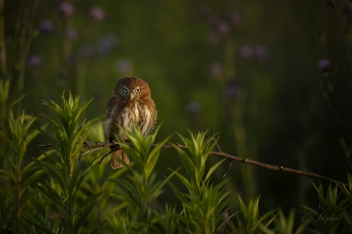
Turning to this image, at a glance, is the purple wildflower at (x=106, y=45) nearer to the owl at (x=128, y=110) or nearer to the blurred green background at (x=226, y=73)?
the blurred green background at (x=226, y=73)

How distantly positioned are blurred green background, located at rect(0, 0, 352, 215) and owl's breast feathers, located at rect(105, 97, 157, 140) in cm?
82

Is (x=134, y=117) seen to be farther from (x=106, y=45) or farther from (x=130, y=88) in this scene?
(x=106, y=45)

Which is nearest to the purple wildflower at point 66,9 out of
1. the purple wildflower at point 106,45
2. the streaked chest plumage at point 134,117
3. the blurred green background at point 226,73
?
the blurred green background at point 226,73

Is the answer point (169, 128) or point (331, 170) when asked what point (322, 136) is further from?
point (169, 128)

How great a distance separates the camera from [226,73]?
4508 mm

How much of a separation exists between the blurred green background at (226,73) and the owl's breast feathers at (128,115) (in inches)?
32.2

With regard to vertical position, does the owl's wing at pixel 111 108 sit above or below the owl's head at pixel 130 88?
below

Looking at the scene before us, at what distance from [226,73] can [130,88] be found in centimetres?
175

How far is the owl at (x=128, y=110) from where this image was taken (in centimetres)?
281

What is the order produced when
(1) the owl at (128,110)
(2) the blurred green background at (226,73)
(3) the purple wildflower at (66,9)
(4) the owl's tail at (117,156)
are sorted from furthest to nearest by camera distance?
(2) the blurred green background at (226,73), (3) the purple wildflower at (66,9), (1) the owl at (128,110), (4) the owl's tail at (117,156)

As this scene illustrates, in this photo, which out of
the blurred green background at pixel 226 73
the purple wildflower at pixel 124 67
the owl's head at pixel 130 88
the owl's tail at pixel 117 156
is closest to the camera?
the owl's tail at pixel 117 156

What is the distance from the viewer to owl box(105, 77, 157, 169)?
2.81 meters

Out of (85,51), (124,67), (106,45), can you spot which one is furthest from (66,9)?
(124,67)

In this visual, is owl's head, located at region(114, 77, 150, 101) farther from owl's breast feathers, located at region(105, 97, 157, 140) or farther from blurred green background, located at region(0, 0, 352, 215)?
blurred green background, located at region(0, 0, 352, 215)
